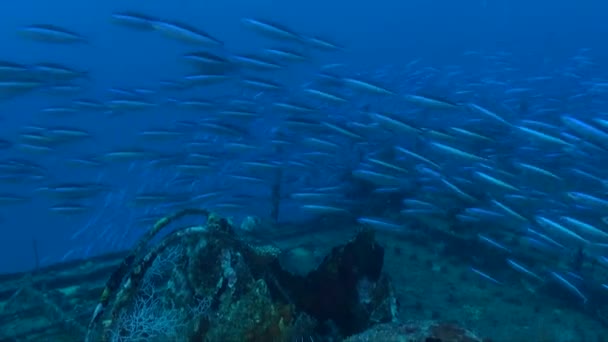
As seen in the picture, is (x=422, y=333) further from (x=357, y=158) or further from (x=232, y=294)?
(x=357, y=158)

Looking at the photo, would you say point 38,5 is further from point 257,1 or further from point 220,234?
point 220,234

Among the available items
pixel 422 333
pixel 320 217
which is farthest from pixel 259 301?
pixel 320 217

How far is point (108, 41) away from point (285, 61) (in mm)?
66498

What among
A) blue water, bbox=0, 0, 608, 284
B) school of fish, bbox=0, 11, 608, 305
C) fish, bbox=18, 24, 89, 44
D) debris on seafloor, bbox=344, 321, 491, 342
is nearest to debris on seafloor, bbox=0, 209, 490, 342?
debris on seafloor, bbox=344, 321, 491, 342

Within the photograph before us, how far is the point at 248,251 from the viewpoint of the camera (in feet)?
13.3

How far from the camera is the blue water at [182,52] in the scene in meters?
23.0

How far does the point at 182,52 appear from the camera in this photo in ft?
33.8

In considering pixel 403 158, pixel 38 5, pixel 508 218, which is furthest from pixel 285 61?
pixel 38 5

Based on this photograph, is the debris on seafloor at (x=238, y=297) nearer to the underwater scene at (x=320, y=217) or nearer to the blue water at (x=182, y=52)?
the underwater scene at (x=320, y=217)

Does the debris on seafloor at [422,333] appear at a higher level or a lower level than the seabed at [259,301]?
higher

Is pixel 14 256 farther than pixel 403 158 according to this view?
Yes

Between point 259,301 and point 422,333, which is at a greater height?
point 422,333

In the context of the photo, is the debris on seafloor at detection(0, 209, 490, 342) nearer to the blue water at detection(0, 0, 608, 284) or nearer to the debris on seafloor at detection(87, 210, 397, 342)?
the debris on seafloor at detection(87, 210, 397, 342)

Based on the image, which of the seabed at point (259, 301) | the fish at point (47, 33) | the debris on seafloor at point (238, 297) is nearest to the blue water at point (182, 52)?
the fish at point (47, 33)
